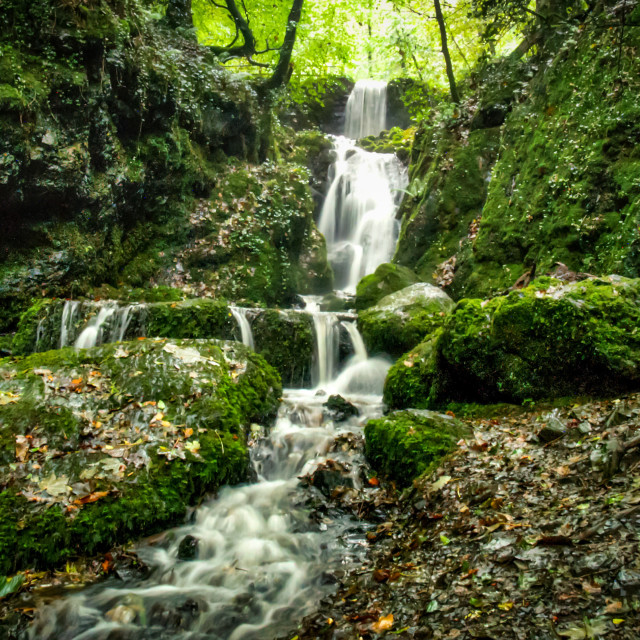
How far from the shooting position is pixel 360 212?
17.1 metres

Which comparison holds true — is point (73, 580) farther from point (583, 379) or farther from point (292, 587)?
point (583, 379)

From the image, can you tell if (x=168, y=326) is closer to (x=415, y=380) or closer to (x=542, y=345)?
(x=415, y=380)

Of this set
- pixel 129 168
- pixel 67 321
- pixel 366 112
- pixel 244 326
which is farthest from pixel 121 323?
pixel 366 112

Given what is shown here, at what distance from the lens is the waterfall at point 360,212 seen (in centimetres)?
1570

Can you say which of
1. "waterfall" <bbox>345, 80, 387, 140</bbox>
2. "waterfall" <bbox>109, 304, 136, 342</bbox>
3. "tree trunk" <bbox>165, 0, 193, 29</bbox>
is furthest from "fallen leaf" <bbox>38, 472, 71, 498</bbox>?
"waterfall" <bbox>345, 80, 387, 140</bbox>

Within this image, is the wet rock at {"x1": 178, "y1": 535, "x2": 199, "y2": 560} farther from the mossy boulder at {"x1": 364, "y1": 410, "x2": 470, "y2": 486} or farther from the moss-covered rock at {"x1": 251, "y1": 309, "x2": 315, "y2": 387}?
the moss-covered rock at {"x1": 251, "y1": 309, "x2": 315, "y2": 387}

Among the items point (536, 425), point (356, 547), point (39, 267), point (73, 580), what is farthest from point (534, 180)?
point (39, 267)

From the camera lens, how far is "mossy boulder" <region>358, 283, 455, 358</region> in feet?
26.0

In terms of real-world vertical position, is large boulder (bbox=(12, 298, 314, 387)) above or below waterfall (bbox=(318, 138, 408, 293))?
below

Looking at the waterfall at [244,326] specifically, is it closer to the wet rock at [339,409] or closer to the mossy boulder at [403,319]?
the mossy boulder at [403,319]

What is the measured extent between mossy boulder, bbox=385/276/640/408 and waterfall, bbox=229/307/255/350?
395 centimetres

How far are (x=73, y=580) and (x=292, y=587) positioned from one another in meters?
1.55

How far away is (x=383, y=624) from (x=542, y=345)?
3530 mm

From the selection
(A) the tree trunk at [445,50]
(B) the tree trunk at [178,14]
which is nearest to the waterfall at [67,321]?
(B) the tree trunk at [178,14]
